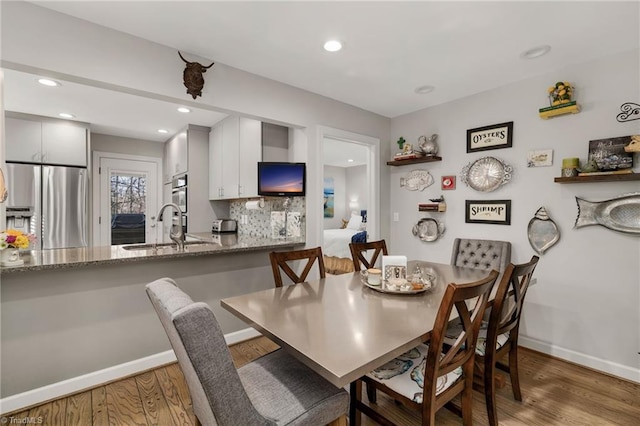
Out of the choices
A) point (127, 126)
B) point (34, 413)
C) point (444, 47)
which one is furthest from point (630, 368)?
point (127, 126)

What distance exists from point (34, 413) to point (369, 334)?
2.20 meters

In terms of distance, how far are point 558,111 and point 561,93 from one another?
0.46 ft

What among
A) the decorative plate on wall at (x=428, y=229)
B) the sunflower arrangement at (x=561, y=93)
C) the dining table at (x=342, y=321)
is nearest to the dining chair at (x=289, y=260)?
the dining table at (x=342, y=321)

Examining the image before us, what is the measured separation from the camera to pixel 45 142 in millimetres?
3824

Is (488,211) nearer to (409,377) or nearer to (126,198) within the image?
(409,377)

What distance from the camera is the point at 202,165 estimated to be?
434 cm

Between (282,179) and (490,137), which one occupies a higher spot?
(490,137)

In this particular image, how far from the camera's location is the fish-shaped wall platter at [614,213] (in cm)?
220

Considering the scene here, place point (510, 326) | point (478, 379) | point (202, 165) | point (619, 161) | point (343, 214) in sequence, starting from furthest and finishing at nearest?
point (343, 214) < point (202, 165) < point (619, 161) < point (478, 379) < point (510, 326)

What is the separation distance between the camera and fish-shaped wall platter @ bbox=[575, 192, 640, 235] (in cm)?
220

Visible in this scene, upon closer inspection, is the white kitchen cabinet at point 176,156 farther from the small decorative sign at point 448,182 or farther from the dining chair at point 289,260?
the small decorative sign at point 448,182

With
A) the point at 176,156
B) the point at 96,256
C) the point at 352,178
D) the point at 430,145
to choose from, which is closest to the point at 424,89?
the point at 430,145

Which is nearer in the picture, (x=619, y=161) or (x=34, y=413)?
(x=34, y=413)

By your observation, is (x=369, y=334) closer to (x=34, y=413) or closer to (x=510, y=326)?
(x=510, y=326)
